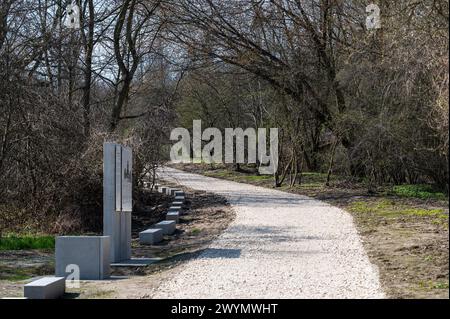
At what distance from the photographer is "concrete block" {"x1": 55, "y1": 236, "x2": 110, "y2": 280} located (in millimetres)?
10266

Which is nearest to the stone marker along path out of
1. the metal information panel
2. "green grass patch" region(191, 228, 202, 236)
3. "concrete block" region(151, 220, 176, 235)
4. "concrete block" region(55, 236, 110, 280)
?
"green grass patch" region(191, 228, 202, 236)

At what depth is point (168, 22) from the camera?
25.9 meters

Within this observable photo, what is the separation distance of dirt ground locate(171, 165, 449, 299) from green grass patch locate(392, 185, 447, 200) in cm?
61

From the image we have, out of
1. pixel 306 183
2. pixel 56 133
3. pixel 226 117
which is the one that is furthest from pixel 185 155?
pixel 56 133

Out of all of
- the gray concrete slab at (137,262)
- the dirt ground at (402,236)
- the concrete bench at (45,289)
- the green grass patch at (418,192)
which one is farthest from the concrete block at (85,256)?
the green grass patch at (418,192)

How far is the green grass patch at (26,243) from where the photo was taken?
14.1 m

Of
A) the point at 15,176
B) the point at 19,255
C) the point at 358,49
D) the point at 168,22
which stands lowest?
the point at 19,255

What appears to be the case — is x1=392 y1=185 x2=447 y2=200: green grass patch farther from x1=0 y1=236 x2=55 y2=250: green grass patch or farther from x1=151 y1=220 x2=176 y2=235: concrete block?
x1=0 y1=236 x2=55 y2=250: green grass patch

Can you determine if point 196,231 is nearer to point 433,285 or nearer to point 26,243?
point 26,243

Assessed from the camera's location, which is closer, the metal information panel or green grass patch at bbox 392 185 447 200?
the metal information panel

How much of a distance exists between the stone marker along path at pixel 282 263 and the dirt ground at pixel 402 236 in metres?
0.26

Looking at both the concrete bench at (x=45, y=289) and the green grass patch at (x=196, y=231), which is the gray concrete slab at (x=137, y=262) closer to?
the concrete bench at (x=45, y=289)

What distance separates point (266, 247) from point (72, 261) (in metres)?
3.42
